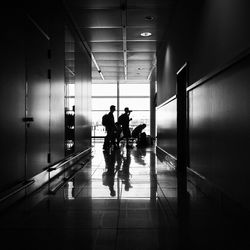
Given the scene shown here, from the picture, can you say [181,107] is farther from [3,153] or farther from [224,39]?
[3,153]

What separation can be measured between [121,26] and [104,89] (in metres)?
12.9

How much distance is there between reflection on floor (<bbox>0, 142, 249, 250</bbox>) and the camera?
212 centimetres

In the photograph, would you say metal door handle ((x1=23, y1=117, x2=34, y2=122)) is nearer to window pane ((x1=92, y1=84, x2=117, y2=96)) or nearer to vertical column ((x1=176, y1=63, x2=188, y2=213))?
vertical column ((x1=176, y1=63, x2=188, y2=213))

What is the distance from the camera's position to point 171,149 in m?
6.74

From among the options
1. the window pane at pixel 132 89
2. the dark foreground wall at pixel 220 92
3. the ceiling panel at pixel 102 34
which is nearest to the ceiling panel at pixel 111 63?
the ceiling panel at pixel 102 34

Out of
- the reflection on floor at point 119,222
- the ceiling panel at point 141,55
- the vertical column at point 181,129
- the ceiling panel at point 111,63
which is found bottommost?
the reflection on floor at point 119,222

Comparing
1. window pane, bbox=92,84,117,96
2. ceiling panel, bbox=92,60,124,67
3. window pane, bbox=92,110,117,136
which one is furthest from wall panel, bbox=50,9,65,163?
window pane, bbox=92,84,117,96

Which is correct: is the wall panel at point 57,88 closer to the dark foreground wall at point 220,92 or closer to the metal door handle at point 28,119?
the metal door handle at point 28,119

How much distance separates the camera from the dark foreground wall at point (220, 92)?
2521 mm

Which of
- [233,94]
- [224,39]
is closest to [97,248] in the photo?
[233,94]

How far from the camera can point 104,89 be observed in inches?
796

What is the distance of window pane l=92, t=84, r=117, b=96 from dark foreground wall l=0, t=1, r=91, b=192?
1427 cm

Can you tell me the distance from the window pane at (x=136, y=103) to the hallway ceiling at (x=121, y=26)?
7978mm

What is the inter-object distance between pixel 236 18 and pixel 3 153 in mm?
2593
